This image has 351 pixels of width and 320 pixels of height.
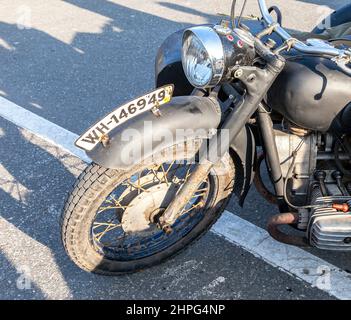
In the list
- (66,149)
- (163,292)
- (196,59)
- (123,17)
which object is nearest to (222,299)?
(163,292)

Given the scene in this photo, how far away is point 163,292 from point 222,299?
0.30 metres

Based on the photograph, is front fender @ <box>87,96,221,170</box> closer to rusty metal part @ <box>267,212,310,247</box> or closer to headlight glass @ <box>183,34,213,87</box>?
headlight glass @ <box>183,34,213,87</box>

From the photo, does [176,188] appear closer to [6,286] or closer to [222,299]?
[222,299]

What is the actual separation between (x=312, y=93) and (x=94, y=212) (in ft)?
3.50

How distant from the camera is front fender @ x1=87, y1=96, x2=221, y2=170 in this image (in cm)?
191

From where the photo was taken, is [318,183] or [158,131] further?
[318,183]

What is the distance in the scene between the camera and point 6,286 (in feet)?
7.99

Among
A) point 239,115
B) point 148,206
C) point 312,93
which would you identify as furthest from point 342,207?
point 148,206

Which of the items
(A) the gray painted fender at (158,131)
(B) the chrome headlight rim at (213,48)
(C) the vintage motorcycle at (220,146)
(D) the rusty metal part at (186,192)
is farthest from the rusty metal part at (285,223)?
(B) the chrome headlight rim at (213,48)

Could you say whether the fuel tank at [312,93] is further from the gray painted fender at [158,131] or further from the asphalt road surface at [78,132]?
the asphalt road surface at [78,132]

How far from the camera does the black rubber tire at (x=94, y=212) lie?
1.99m

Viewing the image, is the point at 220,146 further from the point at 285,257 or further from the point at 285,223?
the point at 285,257

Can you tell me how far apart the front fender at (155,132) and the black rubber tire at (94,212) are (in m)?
0.08

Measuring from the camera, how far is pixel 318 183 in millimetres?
2295
